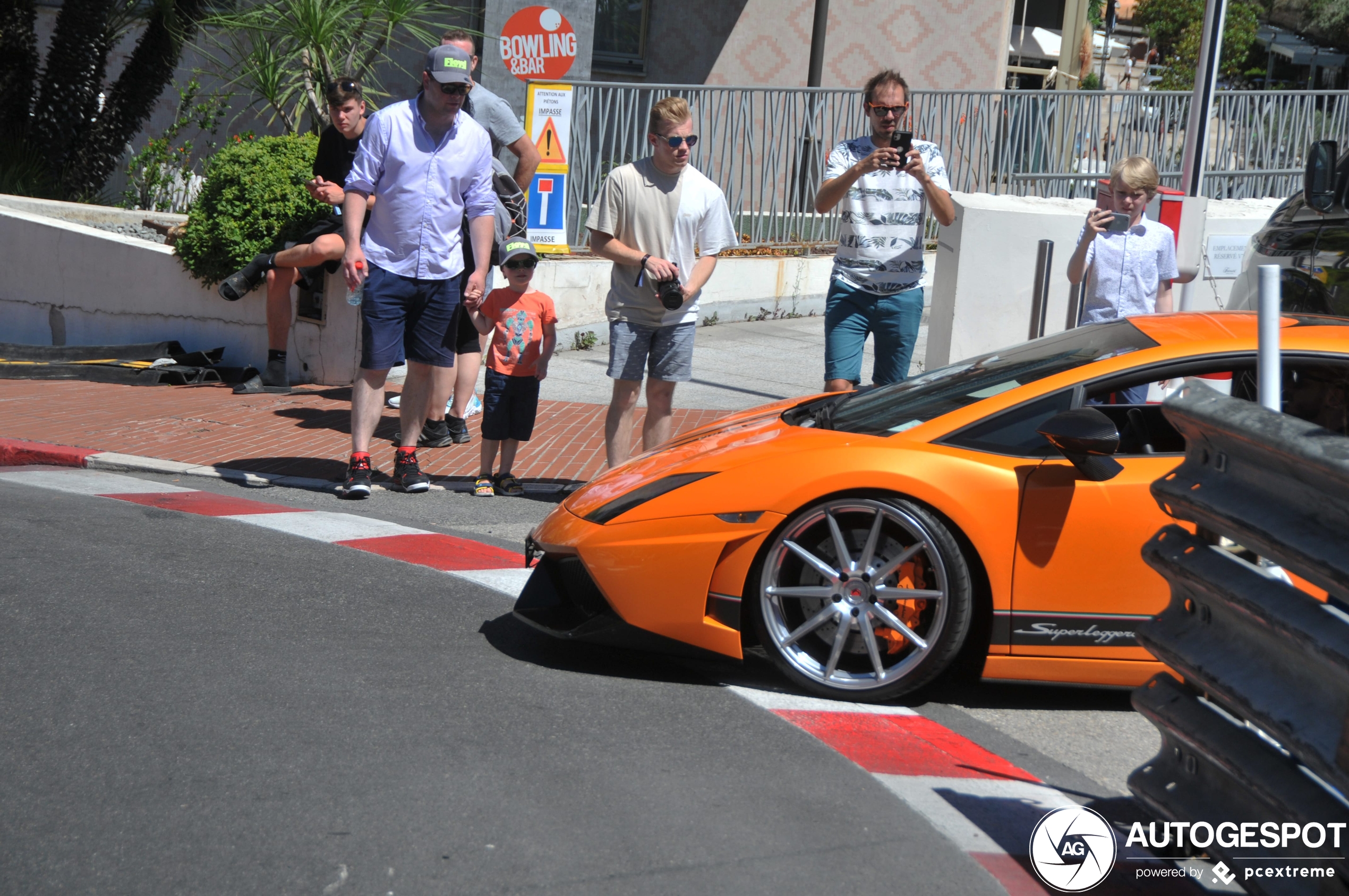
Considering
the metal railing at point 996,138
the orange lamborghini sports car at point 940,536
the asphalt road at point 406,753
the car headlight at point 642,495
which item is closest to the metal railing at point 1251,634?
the asphalt road at point 406,753

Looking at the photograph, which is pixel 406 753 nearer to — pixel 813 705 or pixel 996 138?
pixel 813 705

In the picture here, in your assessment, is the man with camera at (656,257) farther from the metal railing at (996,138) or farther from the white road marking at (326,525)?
the metal railing at (996,138)

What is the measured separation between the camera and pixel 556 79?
11.3m

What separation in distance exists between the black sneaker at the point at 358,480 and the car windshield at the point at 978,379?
113 inches

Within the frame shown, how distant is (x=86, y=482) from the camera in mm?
6910

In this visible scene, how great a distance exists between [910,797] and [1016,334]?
638 centimetres

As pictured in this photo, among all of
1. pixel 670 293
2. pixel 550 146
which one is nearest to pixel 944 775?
pixel 670 293

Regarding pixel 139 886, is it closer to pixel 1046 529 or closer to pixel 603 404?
pixel 1046 529

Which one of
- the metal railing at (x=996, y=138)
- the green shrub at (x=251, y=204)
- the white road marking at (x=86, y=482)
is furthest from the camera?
the metal railing at (x=996, y=138)

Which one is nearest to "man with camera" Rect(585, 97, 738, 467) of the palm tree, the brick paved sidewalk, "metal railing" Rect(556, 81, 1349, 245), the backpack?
the brick paved sidewalk

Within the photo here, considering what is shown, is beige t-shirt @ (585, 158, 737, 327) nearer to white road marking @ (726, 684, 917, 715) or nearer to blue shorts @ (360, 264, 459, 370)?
blue shorts @ (360, 264, 459, 370)

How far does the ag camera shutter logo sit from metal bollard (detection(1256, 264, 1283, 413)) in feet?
3.68

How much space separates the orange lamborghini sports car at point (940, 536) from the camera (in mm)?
3881

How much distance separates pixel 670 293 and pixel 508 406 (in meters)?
1.06
